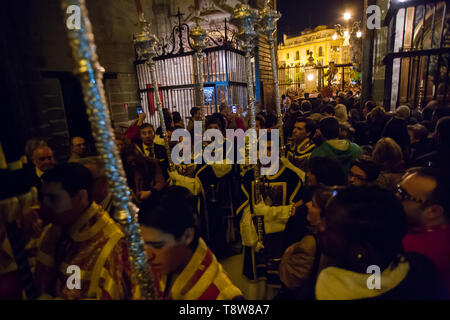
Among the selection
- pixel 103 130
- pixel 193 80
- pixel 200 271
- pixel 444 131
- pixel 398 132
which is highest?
pixel 193 80

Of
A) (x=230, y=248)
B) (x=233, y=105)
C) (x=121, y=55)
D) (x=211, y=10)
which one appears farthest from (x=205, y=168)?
(x=211, y=10)

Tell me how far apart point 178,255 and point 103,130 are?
781mm

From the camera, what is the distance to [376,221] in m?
1.24

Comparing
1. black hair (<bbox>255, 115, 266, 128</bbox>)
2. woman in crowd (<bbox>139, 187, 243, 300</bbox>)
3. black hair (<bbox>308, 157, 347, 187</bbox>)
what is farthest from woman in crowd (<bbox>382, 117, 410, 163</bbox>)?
woman in crowd (<bbox>139, 187, 243, 300</bbox>)

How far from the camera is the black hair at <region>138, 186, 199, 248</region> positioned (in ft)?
4.36

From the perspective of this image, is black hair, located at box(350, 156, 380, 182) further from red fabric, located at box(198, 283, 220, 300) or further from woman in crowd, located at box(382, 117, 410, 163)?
red fabric, located at box(198, 283, 220, 300)

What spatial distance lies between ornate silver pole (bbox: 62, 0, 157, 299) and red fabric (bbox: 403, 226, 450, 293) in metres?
1.49

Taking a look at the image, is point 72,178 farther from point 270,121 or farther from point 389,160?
point 270,121

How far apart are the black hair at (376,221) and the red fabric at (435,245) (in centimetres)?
38

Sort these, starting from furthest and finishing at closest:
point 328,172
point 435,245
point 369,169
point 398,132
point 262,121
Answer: point 262,121
point 398,132
point 369,169
point 328,172
point 435,245

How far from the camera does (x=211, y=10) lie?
11250 millimetres

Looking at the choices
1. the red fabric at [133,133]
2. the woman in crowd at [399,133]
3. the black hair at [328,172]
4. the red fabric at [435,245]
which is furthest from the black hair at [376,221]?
the red fabric at [133,133]

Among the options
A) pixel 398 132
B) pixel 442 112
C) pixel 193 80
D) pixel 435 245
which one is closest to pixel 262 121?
pixel 398 132

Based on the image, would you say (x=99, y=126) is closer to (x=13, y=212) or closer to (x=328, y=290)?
(x=13, y=212)
